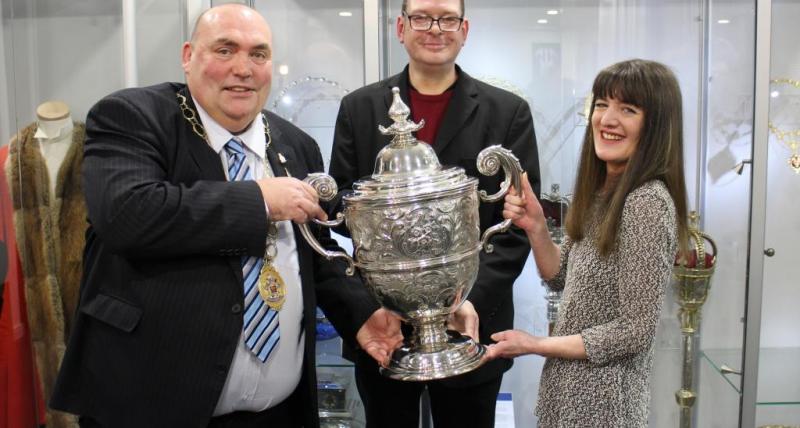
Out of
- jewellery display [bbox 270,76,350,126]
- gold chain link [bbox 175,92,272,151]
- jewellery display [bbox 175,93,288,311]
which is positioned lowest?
jewellery display [bbox 175,93,288,311]

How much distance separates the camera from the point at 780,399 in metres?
2.91

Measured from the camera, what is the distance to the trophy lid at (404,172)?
5.13 ft

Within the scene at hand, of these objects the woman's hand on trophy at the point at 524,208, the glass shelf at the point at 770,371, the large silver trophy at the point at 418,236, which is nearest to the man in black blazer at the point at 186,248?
the large silver trophy at the point at 418,236

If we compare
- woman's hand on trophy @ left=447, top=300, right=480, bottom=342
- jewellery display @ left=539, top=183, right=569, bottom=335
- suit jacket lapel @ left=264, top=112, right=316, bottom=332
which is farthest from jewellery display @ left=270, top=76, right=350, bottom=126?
woman's hand on trophy @ left=447, top=300, right=480, bottom=342

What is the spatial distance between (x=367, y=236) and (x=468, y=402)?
747 mm

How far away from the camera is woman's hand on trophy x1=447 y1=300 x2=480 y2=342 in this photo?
1.89 m

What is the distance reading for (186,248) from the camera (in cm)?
150

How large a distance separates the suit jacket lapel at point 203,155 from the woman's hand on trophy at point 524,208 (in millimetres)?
639

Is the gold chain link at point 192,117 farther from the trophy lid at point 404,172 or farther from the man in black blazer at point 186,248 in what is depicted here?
the trophy lid at point 404,172

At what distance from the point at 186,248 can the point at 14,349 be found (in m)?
0.80

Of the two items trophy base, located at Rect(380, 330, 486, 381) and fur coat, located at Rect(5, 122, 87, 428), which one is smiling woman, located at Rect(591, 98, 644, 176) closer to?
trophy base, located at Rect(380, 330, 486, 381)

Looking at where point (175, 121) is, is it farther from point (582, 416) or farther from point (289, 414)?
point (582, 416)

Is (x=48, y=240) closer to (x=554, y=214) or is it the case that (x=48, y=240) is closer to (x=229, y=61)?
(x=229, y=61)

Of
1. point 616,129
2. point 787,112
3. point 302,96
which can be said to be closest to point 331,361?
point 302,96
